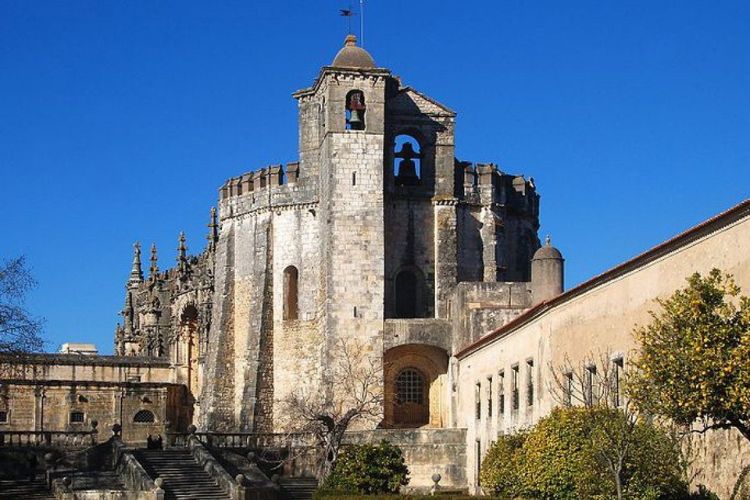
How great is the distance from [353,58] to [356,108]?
248 centimetres

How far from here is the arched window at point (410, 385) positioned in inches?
2099

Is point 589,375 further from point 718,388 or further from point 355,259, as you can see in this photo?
point 355,259

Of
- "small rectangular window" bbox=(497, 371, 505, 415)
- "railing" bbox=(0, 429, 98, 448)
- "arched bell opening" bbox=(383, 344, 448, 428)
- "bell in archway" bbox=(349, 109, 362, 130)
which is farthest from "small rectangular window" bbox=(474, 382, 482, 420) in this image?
"railing" bbox=(0, 429, 98, 448)

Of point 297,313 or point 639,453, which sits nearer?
point 639,453

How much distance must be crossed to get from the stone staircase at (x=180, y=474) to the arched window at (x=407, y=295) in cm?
1167

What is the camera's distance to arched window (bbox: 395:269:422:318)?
178 feet

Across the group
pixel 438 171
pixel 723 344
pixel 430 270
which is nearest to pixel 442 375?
pixel 430 270

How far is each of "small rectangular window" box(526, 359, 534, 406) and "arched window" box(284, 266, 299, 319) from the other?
711 inches

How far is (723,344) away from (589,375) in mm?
Result: 12666

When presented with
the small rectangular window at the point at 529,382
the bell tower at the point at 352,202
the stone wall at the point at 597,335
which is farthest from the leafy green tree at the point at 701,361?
the bell tower at the point at 352,202

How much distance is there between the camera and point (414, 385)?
175 ft

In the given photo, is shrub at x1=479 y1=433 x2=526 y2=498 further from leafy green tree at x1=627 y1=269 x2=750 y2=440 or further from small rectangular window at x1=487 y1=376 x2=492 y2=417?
leafy green tree at x1=627 y1=269 x2=750 y2=440

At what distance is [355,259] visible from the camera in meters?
51.9

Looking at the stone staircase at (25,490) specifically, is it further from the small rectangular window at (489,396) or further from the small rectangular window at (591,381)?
the small rectangular window at (591,381)
